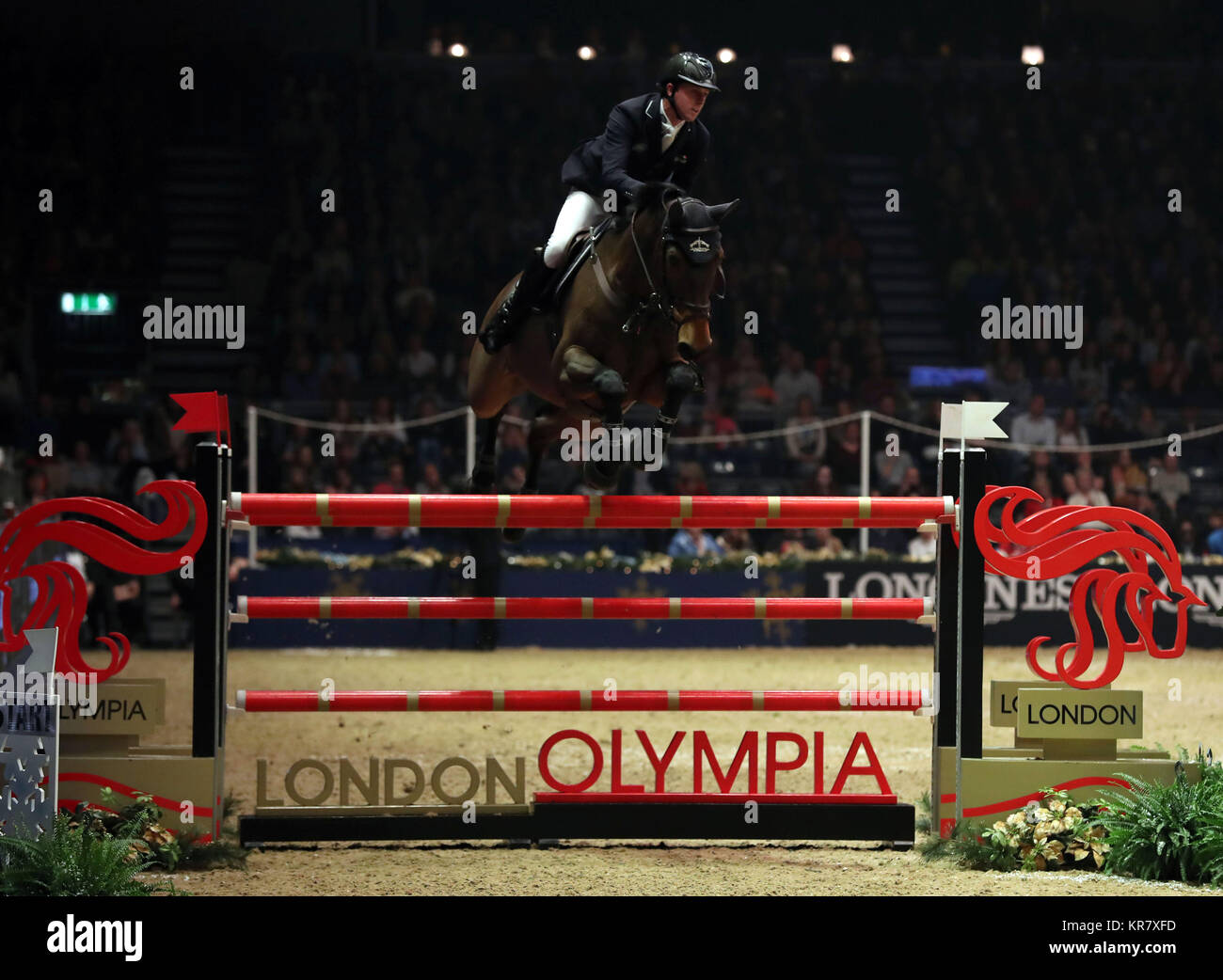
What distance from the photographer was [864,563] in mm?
11430

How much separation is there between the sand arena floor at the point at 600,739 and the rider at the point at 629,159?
194cm

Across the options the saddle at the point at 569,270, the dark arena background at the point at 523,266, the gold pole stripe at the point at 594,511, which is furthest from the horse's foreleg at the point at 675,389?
the dark arena background at the point at 523,266

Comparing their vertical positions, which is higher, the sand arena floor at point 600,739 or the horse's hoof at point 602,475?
the horse's hoof at point 602,475

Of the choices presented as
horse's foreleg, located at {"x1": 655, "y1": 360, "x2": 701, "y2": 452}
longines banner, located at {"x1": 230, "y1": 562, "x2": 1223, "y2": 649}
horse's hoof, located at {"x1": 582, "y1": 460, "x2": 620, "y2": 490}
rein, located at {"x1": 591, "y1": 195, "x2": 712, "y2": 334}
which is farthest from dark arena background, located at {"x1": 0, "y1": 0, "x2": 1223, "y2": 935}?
rein, located at {"x1": 591, "y1": 195, "x2": 712, "y2": 334}

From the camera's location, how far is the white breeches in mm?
5555

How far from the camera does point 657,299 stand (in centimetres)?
503

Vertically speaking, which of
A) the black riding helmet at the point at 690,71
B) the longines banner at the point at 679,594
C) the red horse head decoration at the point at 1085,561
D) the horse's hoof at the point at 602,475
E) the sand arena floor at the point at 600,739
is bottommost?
the sand arena floor at the point at 600,739

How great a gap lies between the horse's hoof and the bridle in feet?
1.55

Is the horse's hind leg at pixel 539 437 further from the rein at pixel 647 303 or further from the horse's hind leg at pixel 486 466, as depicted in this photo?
the rein at pixel 647 303

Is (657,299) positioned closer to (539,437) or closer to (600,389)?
(600,389)

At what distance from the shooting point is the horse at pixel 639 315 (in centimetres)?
492

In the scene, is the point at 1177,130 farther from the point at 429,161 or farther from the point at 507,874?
the point at 507,874

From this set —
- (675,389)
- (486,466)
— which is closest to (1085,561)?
(675,389)

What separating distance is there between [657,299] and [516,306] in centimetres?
84
